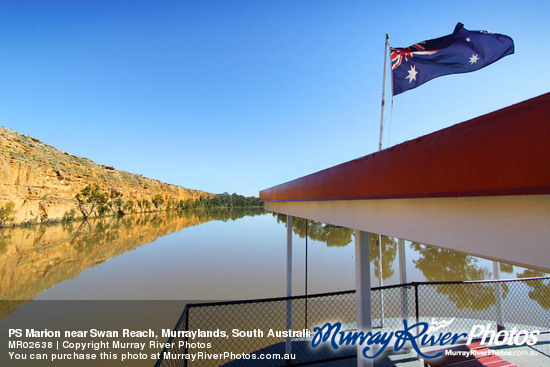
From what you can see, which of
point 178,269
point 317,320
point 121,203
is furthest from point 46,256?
point 121,203

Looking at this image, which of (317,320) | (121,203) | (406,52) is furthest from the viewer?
(121,203)

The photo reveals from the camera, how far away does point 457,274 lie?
1293 cm

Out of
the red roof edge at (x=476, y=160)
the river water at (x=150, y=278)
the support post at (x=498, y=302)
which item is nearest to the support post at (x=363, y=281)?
the red roof edge at (x=476, y=160)

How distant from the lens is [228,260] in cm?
1453

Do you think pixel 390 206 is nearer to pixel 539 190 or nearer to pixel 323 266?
pixel 539 190

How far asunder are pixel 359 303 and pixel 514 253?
1.59 meters

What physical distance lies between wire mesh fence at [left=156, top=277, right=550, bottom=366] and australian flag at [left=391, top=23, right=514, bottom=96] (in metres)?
3.41

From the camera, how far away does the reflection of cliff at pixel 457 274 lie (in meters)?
8.85

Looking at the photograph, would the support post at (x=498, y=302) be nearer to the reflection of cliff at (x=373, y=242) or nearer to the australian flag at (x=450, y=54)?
the australian flag at (x=450, y=54)

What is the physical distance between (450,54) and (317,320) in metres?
6.66

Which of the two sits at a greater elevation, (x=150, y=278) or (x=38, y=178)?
(x=38, y=178)

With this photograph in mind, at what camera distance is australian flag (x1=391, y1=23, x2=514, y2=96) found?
3.79 metres

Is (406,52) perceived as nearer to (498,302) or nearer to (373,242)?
(498,302)

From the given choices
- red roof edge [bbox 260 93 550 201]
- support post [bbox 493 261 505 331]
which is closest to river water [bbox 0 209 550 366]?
support post [bbox 493 261 505 331]
